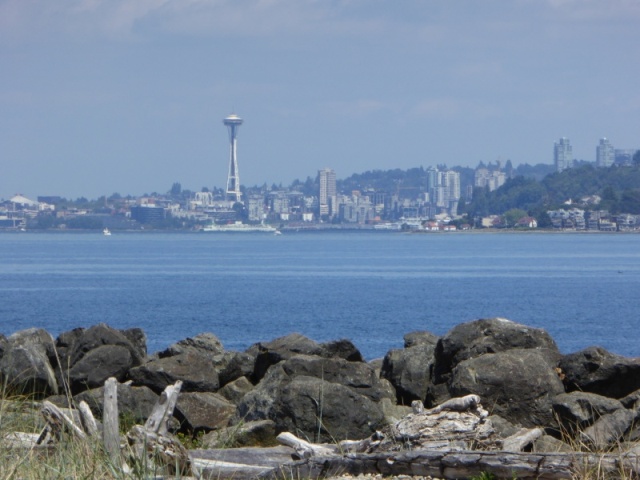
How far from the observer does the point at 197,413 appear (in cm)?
1255

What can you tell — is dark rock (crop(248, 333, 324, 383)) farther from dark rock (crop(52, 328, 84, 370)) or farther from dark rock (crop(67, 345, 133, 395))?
dark rock (crop(52, 328, 84, 370))

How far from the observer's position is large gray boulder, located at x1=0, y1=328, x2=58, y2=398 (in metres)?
13.9

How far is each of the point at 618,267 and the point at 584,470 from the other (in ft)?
312

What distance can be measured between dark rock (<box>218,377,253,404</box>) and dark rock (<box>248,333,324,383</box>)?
50 centimetres

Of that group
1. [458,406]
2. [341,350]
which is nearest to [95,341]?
[341,350]

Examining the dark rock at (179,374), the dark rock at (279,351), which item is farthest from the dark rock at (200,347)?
the dark rock at (179,374)

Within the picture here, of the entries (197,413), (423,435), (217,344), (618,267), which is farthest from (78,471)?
(618,267)

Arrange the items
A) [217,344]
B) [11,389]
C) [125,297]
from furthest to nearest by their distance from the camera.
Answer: [125,297], [217,344], [11,389]

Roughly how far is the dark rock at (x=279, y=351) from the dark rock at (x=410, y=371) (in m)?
1.18

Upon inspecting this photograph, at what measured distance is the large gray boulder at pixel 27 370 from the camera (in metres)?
13.9

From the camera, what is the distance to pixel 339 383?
12961 mm

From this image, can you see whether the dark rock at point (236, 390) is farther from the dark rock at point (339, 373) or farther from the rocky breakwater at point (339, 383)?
the dark rock at point (339, 373)

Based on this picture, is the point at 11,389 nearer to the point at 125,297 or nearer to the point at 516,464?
the point at 516,464

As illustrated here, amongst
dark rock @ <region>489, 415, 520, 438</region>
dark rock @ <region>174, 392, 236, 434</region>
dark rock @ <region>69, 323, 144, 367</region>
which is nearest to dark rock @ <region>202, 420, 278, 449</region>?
dark rock @ <region>174, 392, 236, 434</region>
